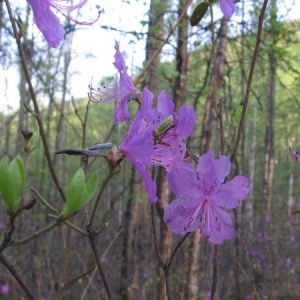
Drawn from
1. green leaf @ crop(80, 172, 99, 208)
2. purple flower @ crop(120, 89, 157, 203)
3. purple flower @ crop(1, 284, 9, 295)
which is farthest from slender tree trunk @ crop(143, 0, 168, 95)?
purple flower @ crop(1, 284, 9, 295)

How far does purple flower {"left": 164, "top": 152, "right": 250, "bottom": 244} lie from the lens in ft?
3.13

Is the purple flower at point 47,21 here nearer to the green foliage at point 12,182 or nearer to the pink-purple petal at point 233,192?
the green foliage at point 12,182

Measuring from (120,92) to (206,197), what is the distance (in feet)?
1.29

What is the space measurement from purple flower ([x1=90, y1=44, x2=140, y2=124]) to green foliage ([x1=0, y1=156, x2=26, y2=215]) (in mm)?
441

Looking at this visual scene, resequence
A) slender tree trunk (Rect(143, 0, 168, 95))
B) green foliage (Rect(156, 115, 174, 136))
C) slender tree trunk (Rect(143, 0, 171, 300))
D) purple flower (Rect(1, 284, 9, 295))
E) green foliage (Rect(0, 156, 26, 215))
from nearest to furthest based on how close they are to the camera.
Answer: green foliage (Rect(0, 156, 26, 215)) < green foliage (Rect(156, 115, 174, 136)) < slender tree trunk (Rect(143, 0, 171, 300)) < slender tree trunk (Rect(143, 0, 168, 95)) < purple flower (Rect(1, 284, 9, 295))

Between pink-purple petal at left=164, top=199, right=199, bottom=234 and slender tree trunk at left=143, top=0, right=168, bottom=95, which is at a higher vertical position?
slender tree trunk at left=143, top=0, right=168, bottom=95

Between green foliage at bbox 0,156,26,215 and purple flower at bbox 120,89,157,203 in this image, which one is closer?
green foliage at bbox 0,156,26,215

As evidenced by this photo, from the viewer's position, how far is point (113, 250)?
9625 mm

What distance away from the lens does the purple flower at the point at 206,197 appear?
954mm

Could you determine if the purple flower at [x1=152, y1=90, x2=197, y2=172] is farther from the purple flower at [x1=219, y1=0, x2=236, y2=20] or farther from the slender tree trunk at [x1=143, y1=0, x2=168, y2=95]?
the slender tree trunk at [x1=143, y1=0, x2=168, y2=95]

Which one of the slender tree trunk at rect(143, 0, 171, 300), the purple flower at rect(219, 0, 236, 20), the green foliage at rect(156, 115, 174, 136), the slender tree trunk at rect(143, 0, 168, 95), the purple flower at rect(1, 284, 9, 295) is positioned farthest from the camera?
the purple flower at rect(1, 284, 9, 295)

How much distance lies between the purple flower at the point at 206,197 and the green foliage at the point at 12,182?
0.37 meters

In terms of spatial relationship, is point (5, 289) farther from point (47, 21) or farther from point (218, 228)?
point (47, 21)

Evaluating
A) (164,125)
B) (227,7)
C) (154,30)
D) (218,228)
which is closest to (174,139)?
(164,125)
